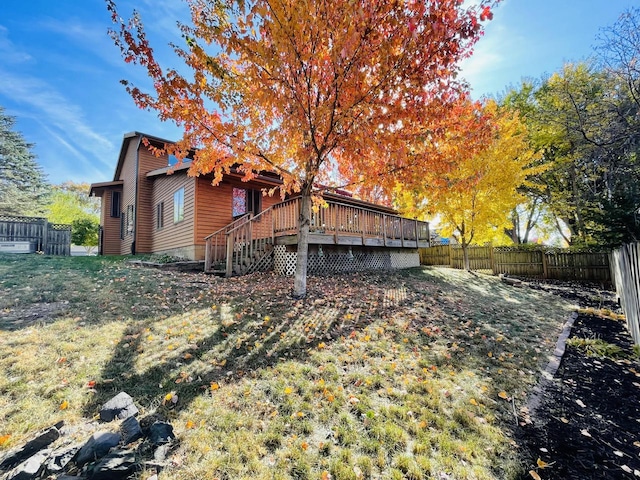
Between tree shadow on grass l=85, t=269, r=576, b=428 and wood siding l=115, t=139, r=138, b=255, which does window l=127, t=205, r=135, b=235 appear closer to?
wood siding l=115, t=139, r=138, b=255

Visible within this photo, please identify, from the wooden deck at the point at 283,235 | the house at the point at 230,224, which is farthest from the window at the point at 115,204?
the wooden deck at the point at 283,235

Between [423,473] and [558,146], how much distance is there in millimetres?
23414

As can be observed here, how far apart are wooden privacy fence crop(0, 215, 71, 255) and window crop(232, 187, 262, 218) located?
907cm

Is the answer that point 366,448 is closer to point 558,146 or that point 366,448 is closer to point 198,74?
point 198,74

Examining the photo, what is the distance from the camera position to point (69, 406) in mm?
2730

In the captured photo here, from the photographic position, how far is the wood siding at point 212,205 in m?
11.8

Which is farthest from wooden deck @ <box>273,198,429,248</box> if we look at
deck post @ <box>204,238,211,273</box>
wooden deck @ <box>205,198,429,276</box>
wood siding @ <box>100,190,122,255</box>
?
wood siding @ <box>100,190,122,255</box>

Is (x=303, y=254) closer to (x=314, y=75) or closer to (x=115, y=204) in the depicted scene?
(x=314, y=75)

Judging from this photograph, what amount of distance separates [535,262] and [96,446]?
1946 cm

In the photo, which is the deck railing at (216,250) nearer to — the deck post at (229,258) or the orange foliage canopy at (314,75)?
the deck post at (229,258)

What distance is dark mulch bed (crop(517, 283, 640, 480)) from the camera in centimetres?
253

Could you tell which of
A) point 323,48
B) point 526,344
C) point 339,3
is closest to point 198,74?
point 323,48

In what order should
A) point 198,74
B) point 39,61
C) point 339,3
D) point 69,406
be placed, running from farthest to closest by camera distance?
point 39,61
point 198,74
point 339,3
point 69,406

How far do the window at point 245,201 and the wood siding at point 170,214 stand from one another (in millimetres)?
1886
